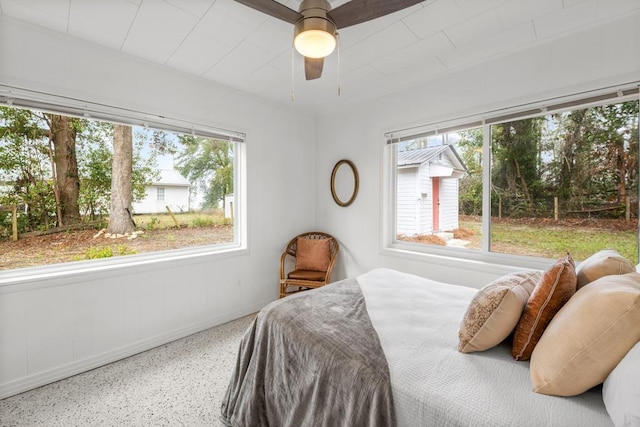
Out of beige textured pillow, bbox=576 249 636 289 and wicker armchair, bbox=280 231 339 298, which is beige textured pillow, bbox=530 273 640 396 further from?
wicker armchair, bbox=280 231 339 298

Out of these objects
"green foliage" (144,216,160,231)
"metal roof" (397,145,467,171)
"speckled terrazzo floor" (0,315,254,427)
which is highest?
"metal roof" (397,145,467,171)

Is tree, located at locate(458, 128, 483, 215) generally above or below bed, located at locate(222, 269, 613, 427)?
above

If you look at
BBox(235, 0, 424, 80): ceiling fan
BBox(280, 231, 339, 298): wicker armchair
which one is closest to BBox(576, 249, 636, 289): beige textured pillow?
BBox(235, 0, 424, 80): ceiling fan

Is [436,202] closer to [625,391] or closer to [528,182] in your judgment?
[528,182]

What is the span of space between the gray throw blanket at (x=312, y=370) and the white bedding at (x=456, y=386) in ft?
0.24

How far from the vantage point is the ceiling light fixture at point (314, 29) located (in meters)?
1.41

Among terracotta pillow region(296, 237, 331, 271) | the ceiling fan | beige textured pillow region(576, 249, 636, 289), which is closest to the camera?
beige textured pillow region(576, 249, 636, 289)

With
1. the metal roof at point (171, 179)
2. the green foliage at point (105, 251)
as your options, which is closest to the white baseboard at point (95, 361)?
the green foliage at point (105, 251)

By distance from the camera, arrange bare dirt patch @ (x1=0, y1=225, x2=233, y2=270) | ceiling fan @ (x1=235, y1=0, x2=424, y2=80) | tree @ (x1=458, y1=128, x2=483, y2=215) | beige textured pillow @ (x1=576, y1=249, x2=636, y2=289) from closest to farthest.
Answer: beige textured pillow @ (x1=576, y1=249, x2=636, y2=289), ceiling fan @ (x1=235, y1=0, x2=424, y2=80), bare dirt patch @ (x1=0, y1=225, x2=233, y2=270), tree @ (x1=458, y1=128, x2=483, y2=215)

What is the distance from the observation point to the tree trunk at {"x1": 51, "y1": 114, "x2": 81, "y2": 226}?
226 centimetres

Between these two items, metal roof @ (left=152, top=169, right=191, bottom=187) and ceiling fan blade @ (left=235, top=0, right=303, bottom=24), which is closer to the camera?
ceiling fan blade @ (left=235, top=0, right=303, bottom=24)

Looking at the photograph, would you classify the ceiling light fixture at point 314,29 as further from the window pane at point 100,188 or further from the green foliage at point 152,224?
the green foliage at point 152,224

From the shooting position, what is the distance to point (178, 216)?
9.56 ft

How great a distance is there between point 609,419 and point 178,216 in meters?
3.15
